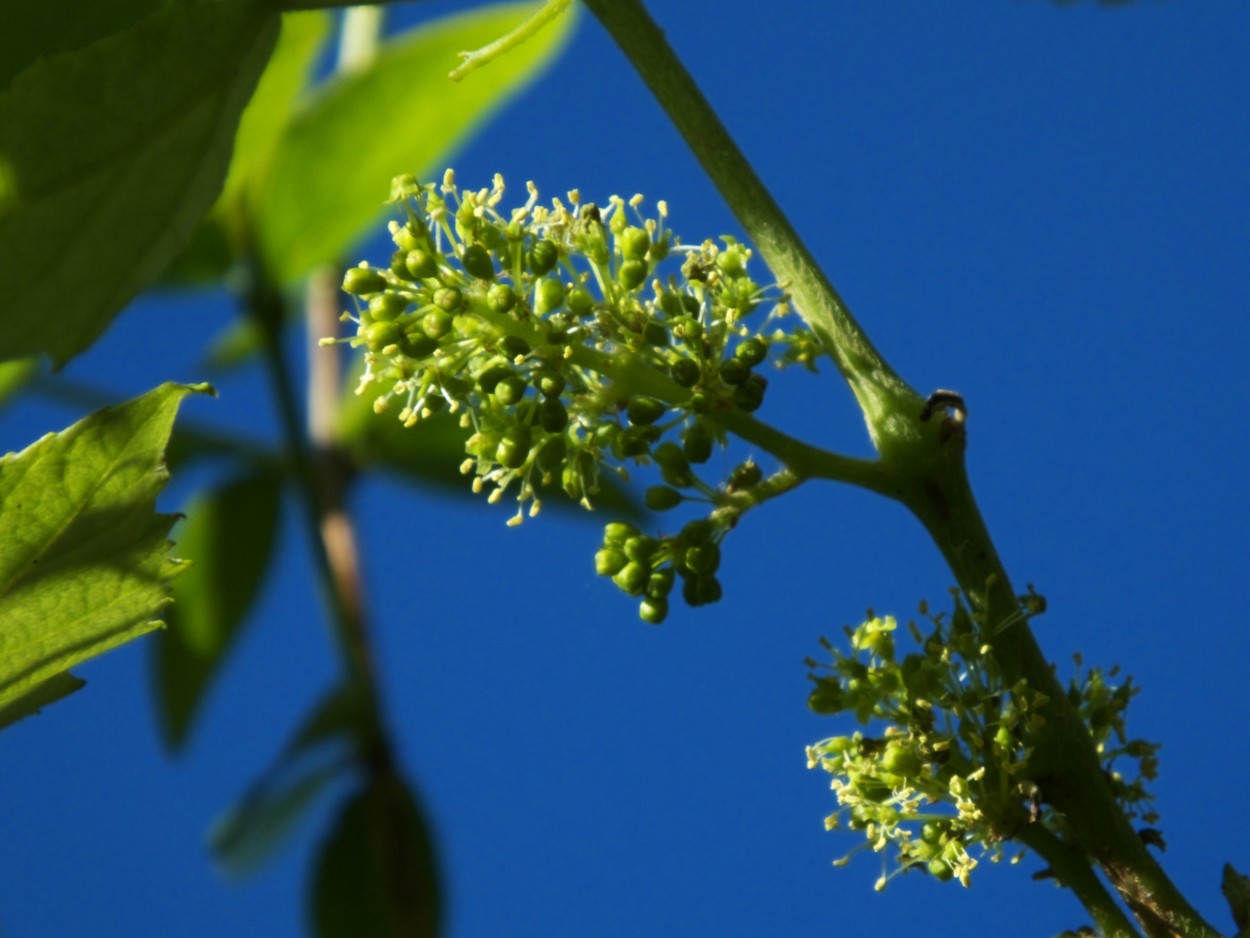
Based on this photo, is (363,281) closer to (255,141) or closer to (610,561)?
(610,561)

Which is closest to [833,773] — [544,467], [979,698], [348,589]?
[979,698]

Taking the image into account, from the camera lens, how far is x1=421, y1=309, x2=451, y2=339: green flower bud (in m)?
0.87

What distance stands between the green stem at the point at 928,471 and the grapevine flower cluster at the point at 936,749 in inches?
0.7

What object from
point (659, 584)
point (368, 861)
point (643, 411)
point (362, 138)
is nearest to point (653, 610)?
point (659, 584)

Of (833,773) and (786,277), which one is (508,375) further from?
(833,773)

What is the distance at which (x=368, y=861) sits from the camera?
5.23ft

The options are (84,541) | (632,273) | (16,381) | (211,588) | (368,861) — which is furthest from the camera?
(211,588)

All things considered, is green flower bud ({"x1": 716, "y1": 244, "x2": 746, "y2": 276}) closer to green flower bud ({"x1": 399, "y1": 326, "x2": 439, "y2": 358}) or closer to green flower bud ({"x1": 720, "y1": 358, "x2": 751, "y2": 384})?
green flower bud ({"x1": 720, "y1": 358, "x2": 751, "y2": 384})

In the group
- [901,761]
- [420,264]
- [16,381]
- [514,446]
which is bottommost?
[901,761]

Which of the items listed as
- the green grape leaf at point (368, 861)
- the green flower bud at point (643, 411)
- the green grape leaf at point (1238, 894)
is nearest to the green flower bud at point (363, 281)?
the green flower bud at point (643, 411)

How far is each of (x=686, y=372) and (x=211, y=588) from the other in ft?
3.90

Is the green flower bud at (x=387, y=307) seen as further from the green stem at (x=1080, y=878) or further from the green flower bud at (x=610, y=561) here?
the green stem at (x=1080, y=878)

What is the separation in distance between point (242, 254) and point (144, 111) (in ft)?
3.27

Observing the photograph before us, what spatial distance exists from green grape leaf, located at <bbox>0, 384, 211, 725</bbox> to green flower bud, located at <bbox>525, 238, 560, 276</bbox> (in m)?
0.22
